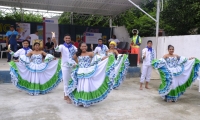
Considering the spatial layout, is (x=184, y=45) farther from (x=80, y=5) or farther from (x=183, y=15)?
(x=80, y=5)

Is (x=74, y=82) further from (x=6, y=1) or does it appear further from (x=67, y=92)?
(x=6, y=1)

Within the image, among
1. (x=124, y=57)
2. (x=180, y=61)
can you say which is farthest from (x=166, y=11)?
(x=180, y=61)

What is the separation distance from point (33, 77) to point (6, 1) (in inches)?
367

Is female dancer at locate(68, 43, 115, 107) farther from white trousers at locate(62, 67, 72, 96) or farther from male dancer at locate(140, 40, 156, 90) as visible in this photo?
male dancer at locate(140, 40, 156, 90)

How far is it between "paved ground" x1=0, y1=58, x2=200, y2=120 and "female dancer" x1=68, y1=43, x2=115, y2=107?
0.24 m

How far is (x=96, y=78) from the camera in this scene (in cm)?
492

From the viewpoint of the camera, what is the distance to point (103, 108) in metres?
4.96

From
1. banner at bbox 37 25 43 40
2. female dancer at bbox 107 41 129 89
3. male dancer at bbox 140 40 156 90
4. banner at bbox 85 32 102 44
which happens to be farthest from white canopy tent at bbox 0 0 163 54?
female dancer at bbox 107 41 129 89

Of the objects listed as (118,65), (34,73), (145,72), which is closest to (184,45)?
(145,72)

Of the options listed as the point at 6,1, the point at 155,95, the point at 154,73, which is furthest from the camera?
the point at 6,1

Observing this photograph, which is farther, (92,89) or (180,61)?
(180,61)

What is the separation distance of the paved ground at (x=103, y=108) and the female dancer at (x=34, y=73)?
0.25 meters

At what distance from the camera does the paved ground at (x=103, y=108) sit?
14.3ft

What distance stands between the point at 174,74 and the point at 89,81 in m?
2.18
